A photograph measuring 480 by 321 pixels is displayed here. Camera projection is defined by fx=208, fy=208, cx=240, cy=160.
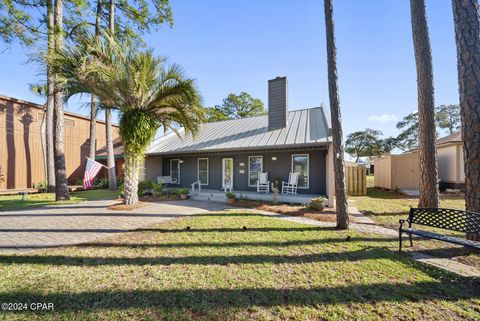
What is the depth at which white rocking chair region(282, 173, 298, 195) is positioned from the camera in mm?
9895

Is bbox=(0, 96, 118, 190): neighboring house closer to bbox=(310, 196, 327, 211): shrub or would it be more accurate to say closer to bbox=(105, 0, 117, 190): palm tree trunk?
bbox=(105, 0, 117, 190): palm tree trunk

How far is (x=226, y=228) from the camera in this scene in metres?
5.59

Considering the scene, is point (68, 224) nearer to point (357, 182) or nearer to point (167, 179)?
point (167, 179)

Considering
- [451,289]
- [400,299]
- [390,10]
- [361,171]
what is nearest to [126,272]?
[400,299]

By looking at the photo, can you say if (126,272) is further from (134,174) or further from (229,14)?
(229,14)

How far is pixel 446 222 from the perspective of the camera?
4270 mm

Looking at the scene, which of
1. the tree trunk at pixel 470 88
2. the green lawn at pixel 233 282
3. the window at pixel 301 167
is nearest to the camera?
the green lawn at pixel 233 282

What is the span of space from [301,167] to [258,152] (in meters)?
2.33

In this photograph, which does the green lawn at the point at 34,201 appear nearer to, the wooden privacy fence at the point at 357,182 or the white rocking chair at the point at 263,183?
the white rocking chair at the point at 263,183

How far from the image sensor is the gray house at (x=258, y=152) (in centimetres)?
957

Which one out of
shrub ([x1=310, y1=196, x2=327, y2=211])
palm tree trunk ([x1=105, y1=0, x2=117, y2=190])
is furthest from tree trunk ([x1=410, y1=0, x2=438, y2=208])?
palm tree trunk ([x1=105, y1=0, x2=117, y2=190])

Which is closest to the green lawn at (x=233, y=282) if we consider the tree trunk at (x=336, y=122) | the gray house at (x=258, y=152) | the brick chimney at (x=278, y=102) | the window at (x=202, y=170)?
the tree trunk at (x=336, y=122)

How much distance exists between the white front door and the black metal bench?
833 centimetres

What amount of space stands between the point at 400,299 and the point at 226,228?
3.79 meters
